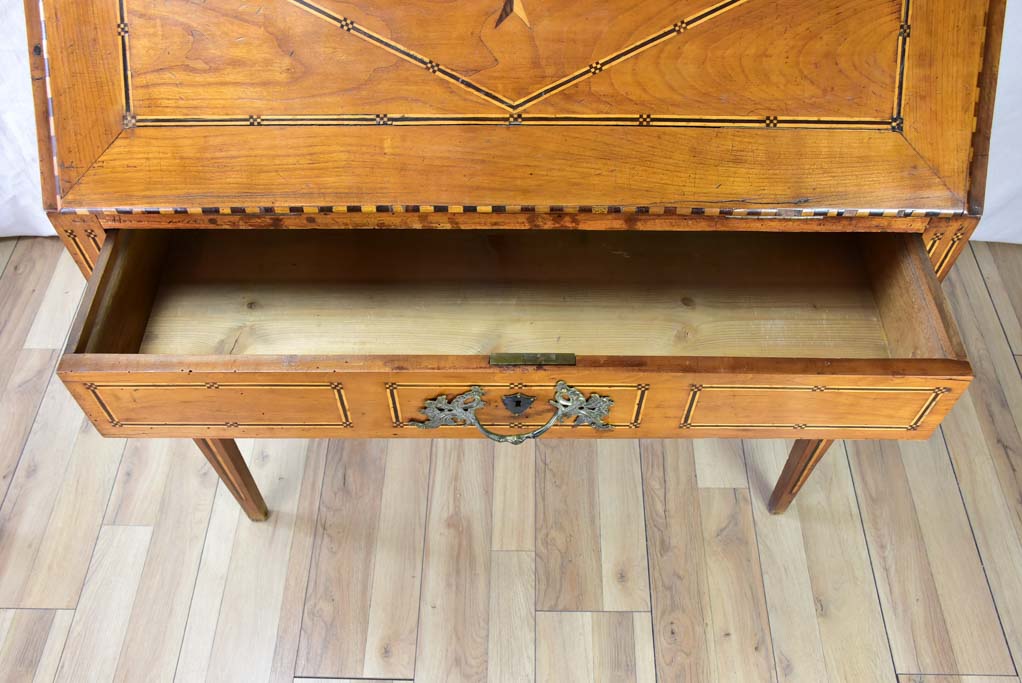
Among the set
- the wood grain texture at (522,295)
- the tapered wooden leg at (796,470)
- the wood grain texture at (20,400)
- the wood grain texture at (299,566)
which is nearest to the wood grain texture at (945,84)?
the wood grain texture at (522,295)

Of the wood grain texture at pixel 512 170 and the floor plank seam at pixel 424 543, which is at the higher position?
the wood grain texture at pixel 512 170

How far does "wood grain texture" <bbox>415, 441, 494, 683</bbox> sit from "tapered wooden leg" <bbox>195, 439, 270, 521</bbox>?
265mm

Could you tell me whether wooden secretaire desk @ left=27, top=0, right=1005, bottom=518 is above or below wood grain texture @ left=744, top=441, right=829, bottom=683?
above

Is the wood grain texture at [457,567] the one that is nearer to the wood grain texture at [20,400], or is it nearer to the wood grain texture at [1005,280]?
the wood grain texture at [20,400]

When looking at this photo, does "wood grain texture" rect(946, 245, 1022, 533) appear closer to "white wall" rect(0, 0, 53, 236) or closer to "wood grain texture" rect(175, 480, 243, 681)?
"wood grain texture" rect(175, 480, 243, 681)

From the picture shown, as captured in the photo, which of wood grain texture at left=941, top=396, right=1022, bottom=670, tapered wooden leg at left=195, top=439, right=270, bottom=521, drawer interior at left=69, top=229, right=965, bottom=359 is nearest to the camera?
drawer interior at left=69, top=229, right=965, bottom=359

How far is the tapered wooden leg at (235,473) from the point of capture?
1.11 meters

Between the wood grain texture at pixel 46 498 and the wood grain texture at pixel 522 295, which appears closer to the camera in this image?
the wood grain texture at pixel 522 295

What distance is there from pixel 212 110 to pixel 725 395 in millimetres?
621

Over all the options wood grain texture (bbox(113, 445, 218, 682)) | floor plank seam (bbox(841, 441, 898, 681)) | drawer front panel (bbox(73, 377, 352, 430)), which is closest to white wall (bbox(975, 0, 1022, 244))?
floor plank seam (bbox(841, 441, 898, 681))

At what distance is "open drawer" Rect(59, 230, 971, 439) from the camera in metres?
0.86

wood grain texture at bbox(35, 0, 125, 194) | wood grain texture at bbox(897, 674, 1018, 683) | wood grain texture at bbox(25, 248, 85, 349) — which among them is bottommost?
wood grain texture at bbox(897, 674, 1018, 683)

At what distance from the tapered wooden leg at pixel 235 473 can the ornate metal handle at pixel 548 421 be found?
0.33 metres

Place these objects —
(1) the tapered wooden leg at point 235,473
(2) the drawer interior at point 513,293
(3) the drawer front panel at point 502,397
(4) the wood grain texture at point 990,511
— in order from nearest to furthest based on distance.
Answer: (3) the drawer front panel at point 502,397 < (2) the drawer interior at point 513,293 < (1) the tapered wooden leg at point 235,473 < (4) the wood grain texture at point 990,511
